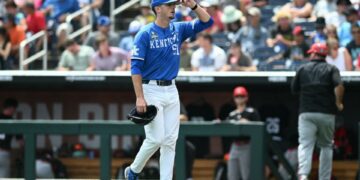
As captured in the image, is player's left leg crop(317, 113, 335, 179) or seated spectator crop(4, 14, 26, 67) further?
seated spectator crop(4, 14, 26, 67)

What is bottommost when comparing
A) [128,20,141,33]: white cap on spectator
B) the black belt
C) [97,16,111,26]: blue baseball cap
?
the black belt

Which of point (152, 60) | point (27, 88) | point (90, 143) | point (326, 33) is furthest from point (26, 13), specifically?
point (152, 60)

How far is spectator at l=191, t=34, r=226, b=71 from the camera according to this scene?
12820mm

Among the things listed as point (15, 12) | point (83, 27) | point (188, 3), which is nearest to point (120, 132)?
point (188, 3)

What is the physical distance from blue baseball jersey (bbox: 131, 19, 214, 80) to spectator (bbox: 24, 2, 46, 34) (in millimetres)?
6330

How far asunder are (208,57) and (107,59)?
1375 mm

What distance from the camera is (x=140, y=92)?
8406 mm

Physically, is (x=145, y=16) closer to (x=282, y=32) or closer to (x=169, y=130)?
(x=282, y=32)

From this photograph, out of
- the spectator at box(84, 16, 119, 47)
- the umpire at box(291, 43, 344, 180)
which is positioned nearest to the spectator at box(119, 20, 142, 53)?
the spectator at box(84, 16, 119, 47)

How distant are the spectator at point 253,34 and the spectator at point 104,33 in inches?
69.4

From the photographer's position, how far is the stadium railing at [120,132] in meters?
10.7

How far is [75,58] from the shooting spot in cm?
1352

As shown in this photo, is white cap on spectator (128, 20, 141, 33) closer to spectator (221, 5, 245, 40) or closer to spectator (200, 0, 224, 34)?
spectator (200, 0, 224, 34)

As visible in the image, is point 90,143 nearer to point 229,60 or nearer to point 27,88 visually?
point 27,88
